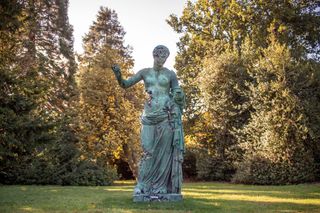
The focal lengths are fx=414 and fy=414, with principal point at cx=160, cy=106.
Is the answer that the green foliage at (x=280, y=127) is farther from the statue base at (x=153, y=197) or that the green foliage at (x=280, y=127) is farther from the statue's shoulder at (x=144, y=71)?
the statue base at (x=153, y=197)

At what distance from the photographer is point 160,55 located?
423 inches

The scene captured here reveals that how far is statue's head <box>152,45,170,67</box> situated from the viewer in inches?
423

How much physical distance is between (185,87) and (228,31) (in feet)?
19.5

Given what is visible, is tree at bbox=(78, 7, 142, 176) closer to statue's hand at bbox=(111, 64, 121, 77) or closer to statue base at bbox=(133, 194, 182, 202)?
statue's hand at bbox=(111, 64, 121, 77)

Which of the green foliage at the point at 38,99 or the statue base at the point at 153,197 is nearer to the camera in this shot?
the statue base at the point at 153,197

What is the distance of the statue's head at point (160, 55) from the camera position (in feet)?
35.2

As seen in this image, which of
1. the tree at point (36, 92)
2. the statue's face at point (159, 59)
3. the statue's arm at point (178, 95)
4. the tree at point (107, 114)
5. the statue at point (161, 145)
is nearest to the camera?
the statue at point (161, 145)

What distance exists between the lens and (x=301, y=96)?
75.8 ft

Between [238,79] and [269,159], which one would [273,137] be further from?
[238,79]

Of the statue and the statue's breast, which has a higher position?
the statue's breast

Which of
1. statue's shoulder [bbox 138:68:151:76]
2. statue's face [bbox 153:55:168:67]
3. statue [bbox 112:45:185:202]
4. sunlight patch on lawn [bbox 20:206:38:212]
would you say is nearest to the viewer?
sunlight patch on lawn [bbox 20:206:38:212]

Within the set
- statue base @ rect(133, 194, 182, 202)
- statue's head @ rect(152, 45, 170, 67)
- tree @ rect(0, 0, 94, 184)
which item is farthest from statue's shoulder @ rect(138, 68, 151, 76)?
tree @ rect(0, 0, 94, 184)

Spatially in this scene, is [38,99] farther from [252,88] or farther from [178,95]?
[252,88]

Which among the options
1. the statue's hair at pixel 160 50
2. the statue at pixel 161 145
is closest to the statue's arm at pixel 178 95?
the statue at pixel 161 145
